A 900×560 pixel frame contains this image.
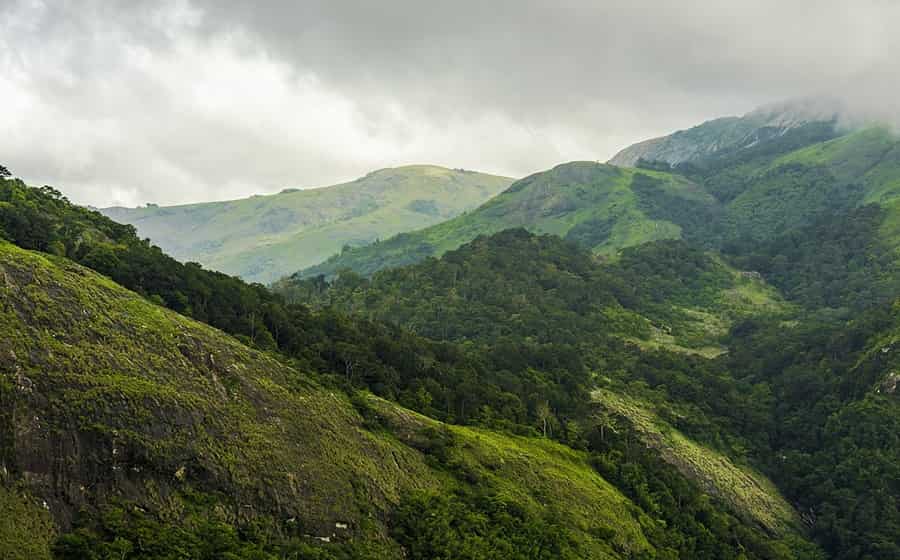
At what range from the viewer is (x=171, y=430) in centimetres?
4638

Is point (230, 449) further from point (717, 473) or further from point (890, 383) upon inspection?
point (890, 383)

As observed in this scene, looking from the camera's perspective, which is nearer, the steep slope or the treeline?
the steep slope

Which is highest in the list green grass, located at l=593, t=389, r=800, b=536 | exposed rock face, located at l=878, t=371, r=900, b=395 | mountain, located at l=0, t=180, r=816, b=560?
mountain, located at l=0, t=180, r=816, b=560

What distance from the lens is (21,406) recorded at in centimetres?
3944

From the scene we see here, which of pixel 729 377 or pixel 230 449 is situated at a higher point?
pixel 230 449

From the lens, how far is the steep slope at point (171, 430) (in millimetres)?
40062

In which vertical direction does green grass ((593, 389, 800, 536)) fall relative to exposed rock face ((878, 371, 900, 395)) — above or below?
below

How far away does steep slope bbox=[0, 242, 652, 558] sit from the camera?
4006 cm

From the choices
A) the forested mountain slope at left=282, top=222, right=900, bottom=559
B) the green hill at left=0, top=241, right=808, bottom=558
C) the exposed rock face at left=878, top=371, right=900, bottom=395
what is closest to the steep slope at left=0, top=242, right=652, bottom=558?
the green hill at left=0, top=241, right=808, bottom=558

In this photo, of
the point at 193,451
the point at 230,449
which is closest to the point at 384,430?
the point at 230,449

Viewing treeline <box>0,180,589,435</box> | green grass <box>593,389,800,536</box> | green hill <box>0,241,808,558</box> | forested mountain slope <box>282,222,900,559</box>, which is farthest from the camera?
forested mountain slope <box>282,222,900,559</box>

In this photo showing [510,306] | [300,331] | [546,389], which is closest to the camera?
[300,331]

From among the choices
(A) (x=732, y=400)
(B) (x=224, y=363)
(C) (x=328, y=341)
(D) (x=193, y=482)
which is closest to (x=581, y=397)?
(A) (x=732, y=400)

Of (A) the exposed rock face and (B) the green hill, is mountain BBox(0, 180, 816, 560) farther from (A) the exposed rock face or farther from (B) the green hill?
(A) the exposed rock face
